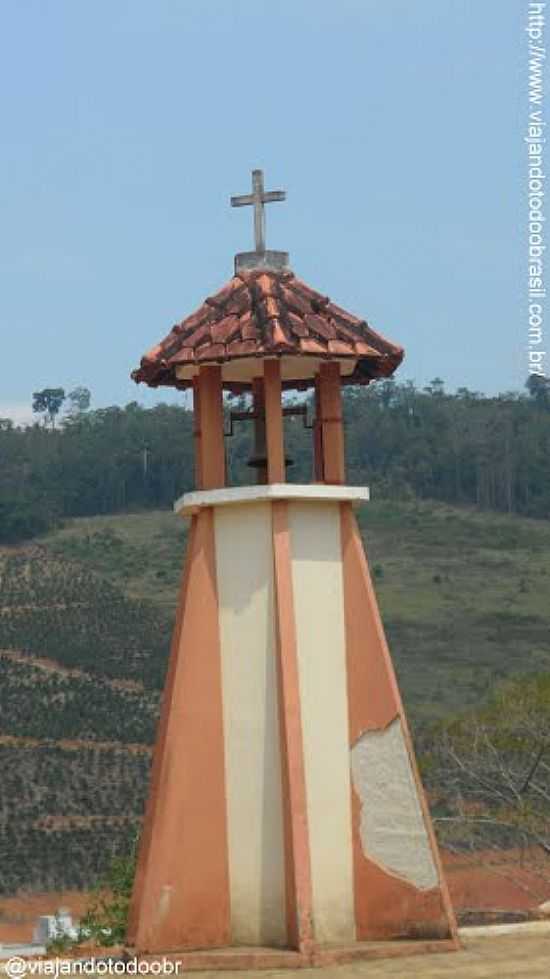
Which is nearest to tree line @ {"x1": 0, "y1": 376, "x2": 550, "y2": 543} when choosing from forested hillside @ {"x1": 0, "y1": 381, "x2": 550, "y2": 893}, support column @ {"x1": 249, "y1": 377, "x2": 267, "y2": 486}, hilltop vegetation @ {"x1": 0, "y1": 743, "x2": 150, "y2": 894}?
forested hillside @ {"x1": 0, "y1": 381, "x2": 550, "y2": 893}

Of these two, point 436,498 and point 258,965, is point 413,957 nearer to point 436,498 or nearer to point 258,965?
point 258,965

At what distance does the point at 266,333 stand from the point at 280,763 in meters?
2.51

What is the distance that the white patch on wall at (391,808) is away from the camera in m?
11.7

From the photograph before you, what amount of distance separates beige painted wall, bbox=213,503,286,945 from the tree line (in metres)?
75.3

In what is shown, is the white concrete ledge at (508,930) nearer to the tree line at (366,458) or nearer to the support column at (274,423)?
the support column at (274,423)

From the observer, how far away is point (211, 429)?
12406 mm

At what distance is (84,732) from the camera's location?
171 feet

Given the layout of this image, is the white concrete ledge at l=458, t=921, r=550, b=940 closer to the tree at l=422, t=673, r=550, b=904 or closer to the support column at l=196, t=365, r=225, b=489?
the support column at l=196, t=365, r=225, b=489

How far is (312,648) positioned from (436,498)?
81.1 metres

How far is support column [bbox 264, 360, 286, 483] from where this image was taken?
12.1m

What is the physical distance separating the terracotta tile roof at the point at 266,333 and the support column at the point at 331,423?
0.65 feet

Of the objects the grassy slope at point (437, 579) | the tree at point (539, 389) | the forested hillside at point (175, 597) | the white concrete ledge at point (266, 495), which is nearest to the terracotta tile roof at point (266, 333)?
the white concrete ledge at point (266, 495)

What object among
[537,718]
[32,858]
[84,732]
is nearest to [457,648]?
[84,732]

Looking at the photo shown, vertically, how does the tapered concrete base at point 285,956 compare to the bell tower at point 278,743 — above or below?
below
